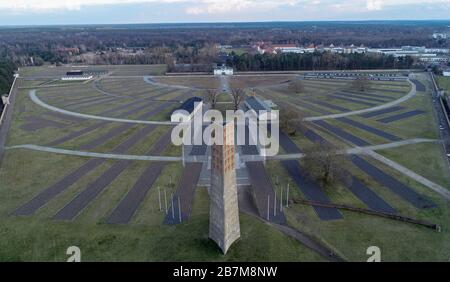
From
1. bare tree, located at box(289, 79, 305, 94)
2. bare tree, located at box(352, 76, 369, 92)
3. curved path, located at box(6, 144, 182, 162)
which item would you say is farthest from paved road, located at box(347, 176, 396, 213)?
bare tree, located at box(352, 76, 369, 92)

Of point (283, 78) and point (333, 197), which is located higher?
point (283, 78)

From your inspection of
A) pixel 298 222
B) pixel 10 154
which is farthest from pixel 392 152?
pixel 10 154

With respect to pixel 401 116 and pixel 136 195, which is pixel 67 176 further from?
pixel 401 116

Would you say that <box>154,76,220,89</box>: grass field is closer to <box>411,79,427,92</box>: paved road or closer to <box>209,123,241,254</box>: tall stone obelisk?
<box>411,79,427,92</box>: paved road

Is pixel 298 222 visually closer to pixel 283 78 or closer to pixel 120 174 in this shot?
pixel 120 174

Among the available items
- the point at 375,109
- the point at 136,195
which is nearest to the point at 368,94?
the point at 375,109

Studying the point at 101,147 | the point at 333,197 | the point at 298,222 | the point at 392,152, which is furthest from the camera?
the point at 101,147
